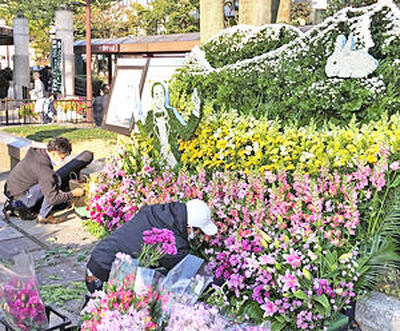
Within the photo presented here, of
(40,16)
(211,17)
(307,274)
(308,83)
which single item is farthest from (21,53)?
(307,274)

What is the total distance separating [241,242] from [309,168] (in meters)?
0.95

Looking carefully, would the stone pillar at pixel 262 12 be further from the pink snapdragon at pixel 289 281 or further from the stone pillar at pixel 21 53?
the stone pillar at pixel 21 53

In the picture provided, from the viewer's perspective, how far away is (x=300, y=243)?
3.72 m

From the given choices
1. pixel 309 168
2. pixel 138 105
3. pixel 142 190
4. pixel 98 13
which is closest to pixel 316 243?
pixel 309 168

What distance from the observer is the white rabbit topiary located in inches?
200

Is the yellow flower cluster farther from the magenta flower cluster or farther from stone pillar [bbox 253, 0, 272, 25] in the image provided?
stone pillar [bbox 253, 0, 272, 25]

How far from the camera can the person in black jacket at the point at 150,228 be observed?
3588mm

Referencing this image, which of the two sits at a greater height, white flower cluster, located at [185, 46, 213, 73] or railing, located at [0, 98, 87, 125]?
white flower cluster, located at [185, 46, 213, 73]

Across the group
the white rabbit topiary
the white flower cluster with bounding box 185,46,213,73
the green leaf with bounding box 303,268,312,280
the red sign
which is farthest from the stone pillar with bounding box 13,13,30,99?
the green leaf with bounding box 303,268,312,280

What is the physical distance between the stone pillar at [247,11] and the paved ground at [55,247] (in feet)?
13.2

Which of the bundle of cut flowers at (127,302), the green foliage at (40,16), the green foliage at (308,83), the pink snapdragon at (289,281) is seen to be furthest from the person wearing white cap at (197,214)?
the green foliage at (40,16)

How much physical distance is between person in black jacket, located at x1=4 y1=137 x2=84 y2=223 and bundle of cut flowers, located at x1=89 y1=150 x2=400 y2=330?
253 centimetres

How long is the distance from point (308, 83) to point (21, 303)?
389 cm

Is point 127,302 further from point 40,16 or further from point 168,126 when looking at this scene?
point 40,16
